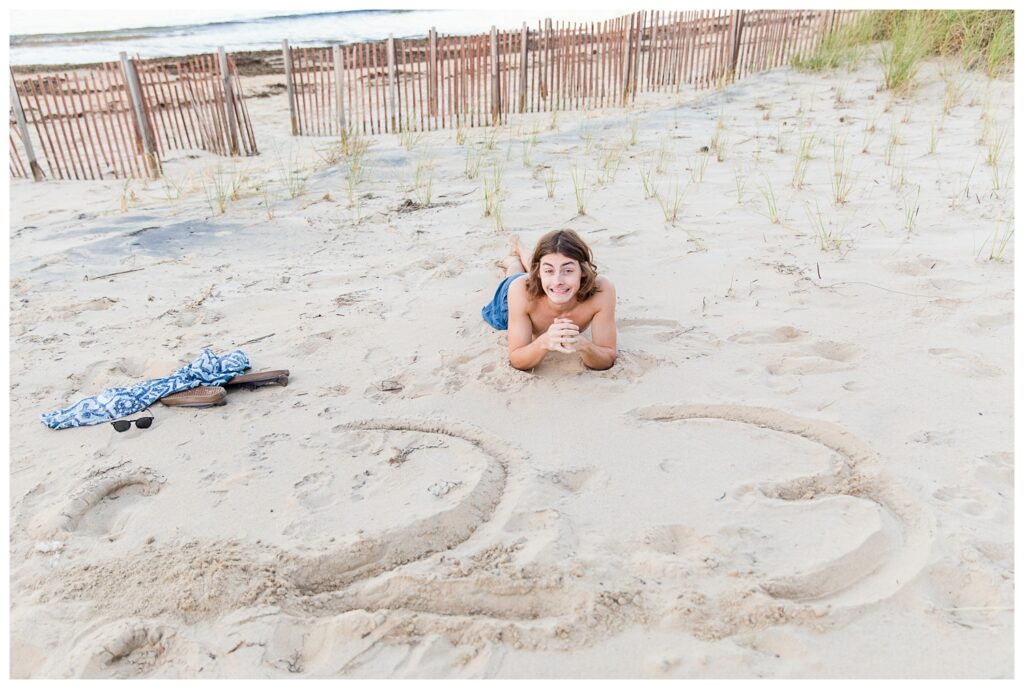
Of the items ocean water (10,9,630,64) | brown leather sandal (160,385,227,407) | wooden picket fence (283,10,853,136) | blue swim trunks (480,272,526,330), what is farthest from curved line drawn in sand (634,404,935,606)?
ocean water (10,9,630,64)

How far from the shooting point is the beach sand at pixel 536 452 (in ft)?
6.63

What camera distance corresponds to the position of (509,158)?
7.20 metres

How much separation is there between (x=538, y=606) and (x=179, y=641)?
1003mm

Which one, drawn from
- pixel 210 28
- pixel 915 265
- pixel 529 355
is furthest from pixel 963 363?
pixel 210 28

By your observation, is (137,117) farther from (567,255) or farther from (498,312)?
(567,255)

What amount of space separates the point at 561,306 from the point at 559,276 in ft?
0.83

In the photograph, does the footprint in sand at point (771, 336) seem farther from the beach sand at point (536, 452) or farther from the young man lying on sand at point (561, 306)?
the young man lying on sand at point (561, 306)

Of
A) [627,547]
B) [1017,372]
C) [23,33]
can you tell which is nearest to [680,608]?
[627,547]

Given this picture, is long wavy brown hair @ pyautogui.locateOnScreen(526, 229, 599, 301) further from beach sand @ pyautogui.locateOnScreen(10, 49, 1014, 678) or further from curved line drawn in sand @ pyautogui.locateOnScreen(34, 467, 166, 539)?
curved line drawn in sand @ pyautogui.locateOnScreen(34, 467, 166, 539)

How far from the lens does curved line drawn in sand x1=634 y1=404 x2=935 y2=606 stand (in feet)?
6.91

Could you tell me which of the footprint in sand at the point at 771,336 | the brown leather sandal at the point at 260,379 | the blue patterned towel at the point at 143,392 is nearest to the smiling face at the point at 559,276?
the footprint in sand at the point at 771,336

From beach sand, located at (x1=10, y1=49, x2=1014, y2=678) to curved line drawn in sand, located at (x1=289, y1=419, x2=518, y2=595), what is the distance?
1 cm

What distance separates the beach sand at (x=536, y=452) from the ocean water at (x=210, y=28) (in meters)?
13.7

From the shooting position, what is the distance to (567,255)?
3.31 meters
